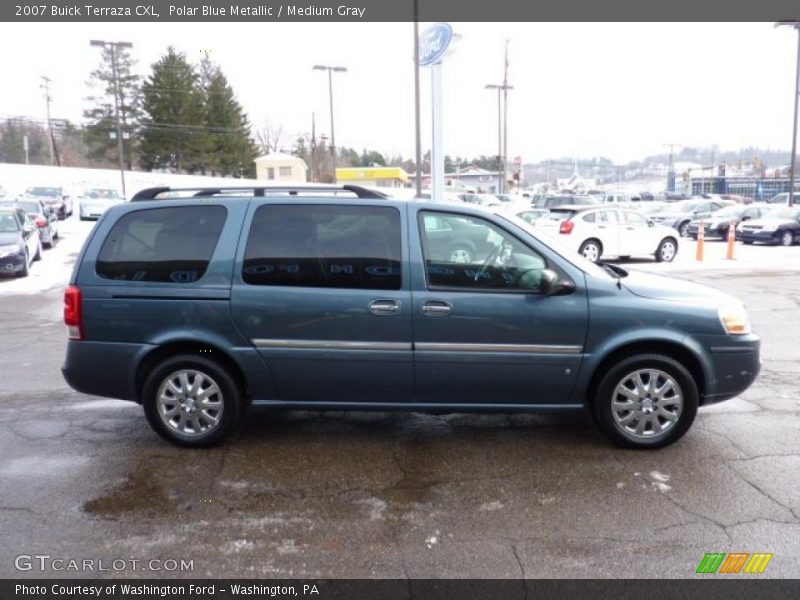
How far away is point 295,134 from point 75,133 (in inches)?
1156

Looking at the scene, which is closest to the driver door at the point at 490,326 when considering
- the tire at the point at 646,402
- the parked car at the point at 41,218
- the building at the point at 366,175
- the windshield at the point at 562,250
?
the windshield at the point at 562,250

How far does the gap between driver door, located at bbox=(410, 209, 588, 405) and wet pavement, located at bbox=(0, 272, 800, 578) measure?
0.49 m

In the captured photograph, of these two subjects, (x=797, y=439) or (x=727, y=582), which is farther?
(x=797, y=439)

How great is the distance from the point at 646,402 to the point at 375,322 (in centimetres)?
193

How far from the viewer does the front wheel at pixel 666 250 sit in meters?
17.2

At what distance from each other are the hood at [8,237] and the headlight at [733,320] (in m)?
14.4

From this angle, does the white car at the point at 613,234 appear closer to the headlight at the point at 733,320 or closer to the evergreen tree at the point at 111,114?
the headlight at the point at 733,320

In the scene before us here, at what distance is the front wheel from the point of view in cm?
1716

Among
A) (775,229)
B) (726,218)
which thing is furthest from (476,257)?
(726,218)

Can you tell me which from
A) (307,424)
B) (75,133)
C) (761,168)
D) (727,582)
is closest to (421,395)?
(307,424)

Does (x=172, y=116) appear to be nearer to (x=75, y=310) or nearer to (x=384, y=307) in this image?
Result: (x=75, y=310)

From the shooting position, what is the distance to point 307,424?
5.25 meters

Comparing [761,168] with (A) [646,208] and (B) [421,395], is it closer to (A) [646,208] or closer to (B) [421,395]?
(A) [646,208]

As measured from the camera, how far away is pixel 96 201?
30688 mm
